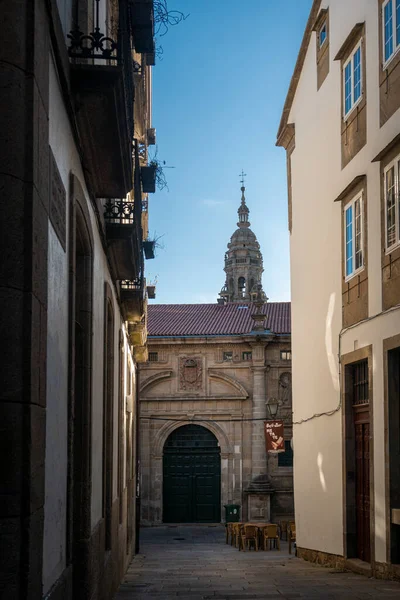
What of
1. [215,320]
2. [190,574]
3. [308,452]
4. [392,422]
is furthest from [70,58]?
[215,320]

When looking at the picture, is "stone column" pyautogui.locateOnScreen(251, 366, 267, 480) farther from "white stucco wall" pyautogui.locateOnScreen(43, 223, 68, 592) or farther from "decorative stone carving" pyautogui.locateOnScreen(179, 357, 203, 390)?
"white stucco wall" pyautogui.locateOnScreen(43, 223, 68, 592)

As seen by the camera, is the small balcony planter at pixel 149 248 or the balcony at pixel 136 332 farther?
the balcony at pixel 136 332

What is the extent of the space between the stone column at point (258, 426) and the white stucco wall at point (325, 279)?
17810 mm

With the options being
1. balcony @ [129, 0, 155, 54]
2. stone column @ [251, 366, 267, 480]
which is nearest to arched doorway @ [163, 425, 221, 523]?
stone column @ [251, 366, 267, 480]

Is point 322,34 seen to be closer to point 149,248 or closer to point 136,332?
point 149,248

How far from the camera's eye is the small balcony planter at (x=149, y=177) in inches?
622

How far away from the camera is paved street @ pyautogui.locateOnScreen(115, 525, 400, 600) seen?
1164 centimetres

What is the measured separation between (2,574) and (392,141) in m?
9.62

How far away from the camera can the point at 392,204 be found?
12656 millimetres

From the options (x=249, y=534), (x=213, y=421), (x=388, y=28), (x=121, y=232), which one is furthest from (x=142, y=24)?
(x=213, y=421)

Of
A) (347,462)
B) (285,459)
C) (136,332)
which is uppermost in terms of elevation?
(136,332)

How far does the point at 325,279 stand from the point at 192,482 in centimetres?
2293

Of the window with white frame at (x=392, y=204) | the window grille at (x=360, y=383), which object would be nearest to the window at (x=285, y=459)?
the window grille at (x=360, y=383)

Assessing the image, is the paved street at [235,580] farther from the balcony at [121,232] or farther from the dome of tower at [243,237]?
the dome of tower at [243,237]
